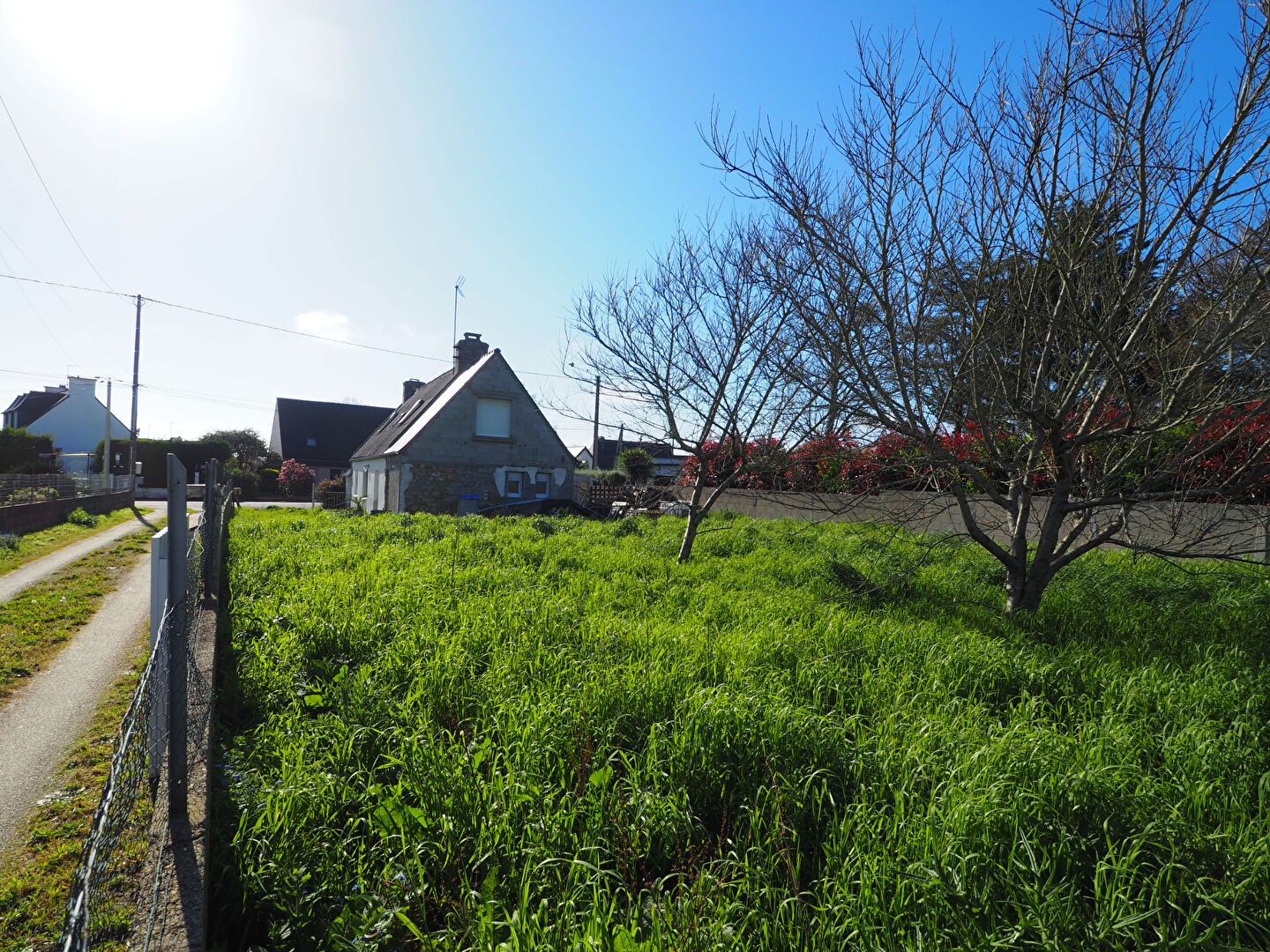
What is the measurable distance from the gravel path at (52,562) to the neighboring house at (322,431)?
2363 centimetres

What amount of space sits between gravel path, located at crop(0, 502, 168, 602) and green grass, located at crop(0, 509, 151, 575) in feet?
0.49

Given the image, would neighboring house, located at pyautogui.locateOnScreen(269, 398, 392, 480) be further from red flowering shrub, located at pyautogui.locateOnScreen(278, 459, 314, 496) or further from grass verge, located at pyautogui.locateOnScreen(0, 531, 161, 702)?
grass verge, located at pyautogui.locateOnScreen(0, 531, 161, 702)

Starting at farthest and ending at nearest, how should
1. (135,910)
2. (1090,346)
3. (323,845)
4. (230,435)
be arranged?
(230,435) < (1090,346) < (323,845) < (135,910)

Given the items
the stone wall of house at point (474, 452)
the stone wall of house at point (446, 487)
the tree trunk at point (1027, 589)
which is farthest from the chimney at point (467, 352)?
the tree trunk at point (1027, 589)

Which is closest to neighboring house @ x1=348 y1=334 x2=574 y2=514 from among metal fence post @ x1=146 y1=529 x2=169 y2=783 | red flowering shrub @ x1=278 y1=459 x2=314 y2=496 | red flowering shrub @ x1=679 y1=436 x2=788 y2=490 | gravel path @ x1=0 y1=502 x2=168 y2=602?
gravel path @ x1=0 y1=502 x2=168 y2=602

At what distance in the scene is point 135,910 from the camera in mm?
2127

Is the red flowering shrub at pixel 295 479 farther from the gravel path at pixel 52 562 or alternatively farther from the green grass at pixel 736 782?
the green grass at pixel 736 782

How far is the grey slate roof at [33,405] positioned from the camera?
4369 cm

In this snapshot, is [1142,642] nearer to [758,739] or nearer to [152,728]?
[758,739]

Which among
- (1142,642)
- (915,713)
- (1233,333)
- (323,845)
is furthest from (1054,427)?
(323,845)

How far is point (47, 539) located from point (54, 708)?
12.2 m

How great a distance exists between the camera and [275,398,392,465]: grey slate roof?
4103 centimetres

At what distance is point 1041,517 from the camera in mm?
10836

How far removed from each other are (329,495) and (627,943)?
30396mm
